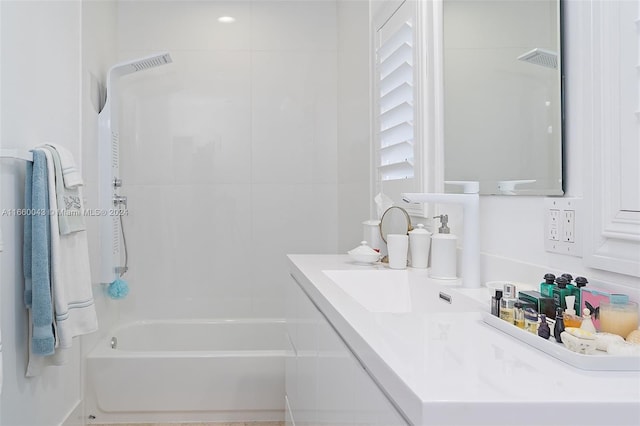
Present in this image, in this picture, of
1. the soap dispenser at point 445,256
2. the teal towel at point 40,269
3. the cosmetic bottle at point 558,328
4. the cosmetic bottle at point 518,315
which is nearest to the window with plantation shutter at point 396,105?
the soap dispenser at point 445,256

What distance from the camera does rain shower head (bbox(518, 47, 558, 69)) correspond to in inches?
41.8

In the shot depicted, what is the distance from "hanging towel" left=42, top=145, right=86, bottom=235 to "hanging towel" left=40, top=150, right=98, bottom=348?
0.10ft

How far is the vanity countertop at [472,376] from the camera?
1.74ft

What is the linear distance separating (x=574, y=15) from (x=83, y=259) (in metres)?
1.86

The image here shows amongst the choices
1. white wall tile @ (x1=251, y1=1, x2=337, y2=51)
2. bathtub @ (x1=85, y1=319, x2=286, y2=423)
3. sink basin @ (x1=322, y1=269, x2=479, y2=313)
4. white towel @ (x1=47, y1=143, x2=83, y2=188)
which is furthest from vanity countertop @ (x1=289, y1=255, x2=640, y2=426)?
white wall tile @ (x1=251, y1=1, x2=337, y2=51)

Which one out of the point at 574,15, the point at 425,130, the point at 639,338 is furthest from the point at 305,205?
the point at 639,338

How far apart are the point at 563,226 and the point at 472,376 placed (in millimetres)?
560

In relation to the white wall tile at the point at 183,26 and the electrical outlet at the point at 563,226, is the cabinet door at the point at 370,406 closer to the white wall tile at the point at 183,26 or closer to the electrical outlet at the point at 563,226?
the electrical outlet at the point at 563,226

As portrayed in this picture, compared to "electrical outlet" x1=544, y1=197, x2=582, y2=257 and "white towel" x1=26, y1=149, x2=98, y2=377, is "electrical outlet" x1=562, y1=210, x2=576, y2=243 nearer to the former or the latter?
"electrical outlet" x1=544, y1=197, x2=582, y2=257

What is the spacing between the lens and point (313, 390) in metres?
1.36

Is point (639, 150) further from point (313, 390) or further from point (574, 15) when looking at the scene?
point (313, 390)

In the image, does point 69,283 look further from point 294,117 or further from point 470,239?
point 294,117

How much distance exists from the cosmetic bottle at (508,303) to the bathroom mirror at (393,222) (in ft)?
3.17

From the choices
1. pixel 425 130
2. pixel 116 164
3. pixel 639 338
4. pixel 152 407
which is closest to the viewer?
pixel 639 338
